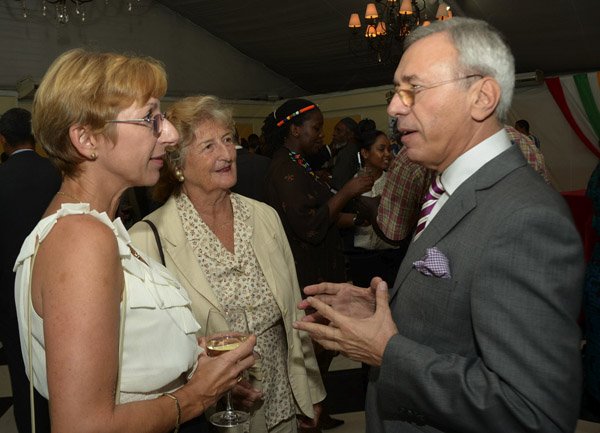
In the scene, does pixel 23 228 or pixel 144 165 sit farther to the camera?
pixel 23 228

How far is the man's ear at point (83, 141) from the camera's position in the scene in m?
1.42

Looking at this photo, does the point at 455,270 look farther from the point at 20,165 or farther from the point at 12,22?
the point at 12,22

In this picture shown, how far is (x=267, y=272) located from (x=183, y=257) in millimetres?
323

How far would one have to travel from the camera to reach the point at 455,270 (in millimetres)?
1324

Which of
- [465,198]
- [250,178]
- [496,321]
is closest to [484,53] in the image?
[465,198]

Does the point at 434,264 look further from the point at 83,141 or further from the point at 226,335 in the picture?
the point at 83,141

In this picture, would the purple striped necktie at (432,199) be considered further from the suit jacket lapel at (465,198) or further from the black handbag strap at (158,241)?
the black handbag strap at (158,241)

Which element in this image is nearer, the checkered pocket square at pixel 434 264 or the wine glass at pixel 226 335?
the checkered pocket square at pixel 434 264

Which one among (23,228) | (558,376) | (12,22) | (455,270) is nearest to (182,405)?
(455,270)

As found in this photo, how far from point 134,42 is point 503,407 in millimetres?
11405

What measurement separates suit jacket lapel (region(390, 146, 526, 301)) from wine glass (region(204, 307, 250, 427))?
18.8 inches

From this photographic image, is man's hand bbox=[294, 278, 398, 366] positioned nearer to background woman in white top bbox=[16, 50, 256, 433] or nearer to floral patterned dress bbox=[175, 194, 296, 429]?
background woman in white top bbox=[16, 50, 256, 433]

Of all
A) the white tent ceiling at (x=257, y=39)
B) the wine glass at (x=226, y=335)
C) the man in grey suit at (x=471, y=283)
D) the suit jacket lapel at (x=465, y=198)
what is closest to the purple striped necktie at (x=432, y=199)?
the man in grey suit at (x=471, y=283)

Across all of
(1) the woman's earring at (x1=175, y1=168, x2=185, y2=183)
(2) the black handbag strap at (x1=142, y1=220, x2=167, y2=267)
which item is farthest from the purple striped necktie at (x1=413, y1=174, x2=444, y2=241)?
(1) the woman's earring at (x1=175, y1=168, x2=185, y2=183)
